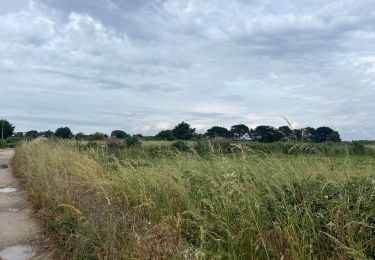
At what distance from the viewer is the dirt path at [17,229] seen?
18.5 feet

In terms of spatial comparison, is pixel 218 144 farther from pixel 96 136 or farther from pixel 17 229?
pixel 96 136

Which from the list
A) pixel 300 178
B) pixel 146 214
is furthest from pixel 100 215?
pixel 300 178

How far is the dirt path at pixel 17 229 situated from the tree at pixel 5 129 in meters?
57.5

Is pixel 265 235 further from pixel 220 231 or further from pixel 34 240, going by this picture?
pixel 34 240

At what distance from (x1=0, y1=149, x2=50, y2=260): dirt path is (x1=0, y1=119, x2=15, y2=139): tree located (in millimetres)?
57455

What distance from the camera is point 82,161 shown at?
10.8m

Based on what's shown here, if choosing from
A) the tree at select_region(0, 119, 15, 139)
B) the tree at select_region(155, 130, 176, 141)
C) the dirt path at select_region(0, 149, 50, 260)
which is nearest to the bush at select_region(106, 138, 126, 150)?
the tree at select_region(155, 130, 176, 141)

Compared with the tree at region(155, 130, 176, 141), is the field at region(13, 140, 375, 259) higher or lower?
lower

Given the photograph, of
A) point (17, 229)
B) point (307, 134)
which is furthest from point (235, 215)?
point (17, 229)

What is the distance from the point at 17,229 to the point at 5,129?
64.5m

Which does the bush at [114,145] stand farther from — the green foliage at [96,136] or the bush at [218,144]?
the bush at [218,144]

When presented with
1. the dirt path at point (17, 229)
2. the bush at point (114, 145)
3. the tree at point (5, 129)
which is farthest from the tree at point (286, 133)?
the tree at point (5, 129)

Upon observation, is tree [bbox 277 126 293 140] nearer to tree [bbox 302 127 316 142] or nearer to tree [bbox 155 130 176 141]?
tree [bbox 302 127 316 142]

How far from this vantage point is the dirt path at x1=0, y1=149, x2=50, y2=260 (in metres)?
5.63
